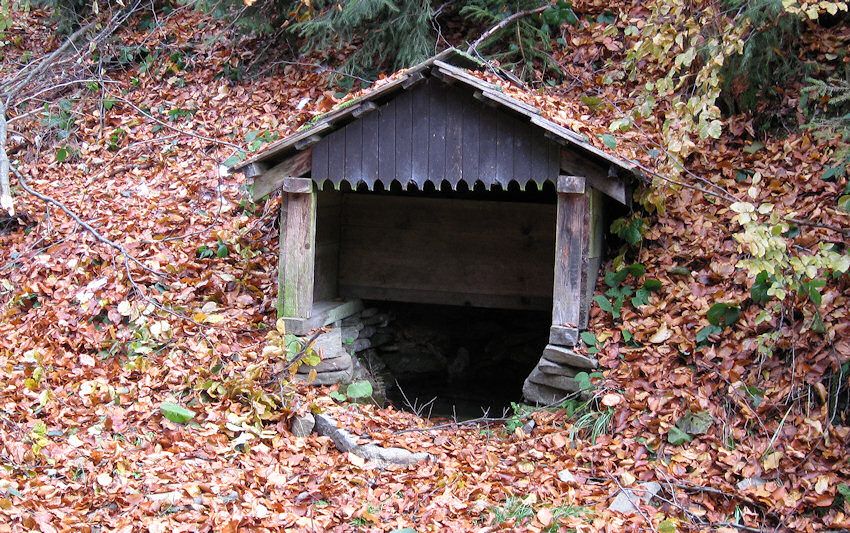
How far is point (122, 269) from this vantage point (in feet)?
24.8

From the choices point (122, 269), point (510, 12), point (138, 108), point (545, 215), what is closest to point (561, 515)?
point (545, 215)

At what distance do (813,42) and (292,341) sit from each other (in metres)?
5.27

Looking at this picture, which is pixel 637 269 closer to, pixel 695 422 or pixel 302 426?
pixel 695 422

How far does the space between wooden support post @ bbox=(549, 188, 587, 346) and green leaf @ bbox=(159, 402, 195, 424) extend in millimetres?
2651

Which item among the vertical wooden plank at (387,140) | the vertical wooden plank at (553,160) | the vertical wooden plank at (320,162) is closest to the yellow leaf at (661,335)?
the vertical wooden plank at (553,160)

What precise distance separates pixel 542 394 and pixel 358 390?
1.40m

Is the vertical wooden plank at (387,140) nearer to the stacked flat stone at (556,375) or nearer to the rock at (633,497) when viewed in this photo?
the stacked flat stone at (556,375)

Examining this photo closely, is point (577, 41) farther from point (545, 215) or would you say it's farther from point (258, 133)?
point (258, 133)

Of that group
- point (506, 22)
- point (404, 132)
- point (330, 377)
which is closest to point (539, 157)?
point (404, 132)

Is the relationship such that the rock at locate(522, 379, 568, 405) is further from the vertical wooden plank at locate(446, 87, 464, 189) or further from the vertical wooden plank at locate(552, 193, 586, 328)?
the vertical wooden plank at locate(446, 87, 464, 189)

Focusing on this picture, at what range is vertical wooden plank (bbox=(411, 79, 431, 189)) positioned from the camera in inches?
251

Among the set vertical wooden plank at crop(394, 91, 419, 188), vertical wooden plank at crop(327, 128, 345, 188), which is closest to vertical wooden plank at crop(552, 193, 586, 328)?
vertical wooden plank at crop(394, 91, 419, 188)

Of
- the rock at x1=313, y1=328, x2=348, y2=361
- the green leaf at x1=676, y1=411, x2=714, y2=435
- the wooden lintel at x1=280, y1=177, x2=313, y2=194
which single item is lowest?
the green leaf at x1=676, y1=411, x2=714, y2=435

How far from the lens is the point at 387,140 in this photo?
644 cm
